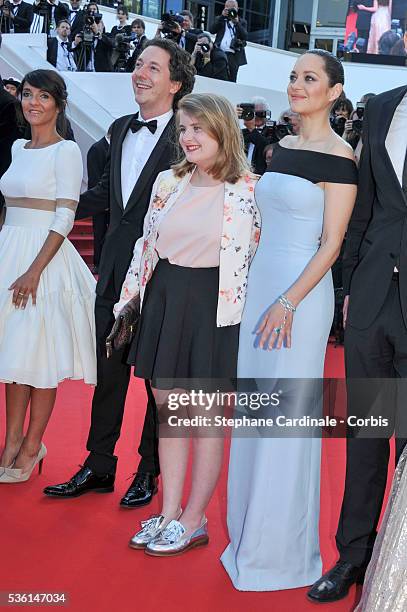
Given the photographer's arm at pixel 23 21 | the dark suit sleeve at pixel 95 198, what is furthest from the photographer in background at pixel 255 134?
the photographer's arm at pixel 23 21

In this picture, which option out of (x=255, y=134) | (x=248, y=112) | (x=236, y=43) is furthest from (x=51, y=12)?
(x=255, y=134)

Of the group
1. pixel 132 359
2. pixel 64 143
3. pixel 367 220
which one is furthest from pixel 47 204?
pixel 367 220

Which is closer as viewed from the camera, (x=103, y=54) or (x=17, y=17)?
(x=103, y=54)

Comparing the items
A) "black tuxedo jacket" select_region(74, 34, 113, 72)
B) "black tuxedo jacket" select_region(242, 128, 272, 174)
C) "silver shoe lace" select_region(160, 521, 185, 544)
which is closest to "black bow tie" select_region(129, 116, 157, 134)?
"silver shoe lace" select_region(160, 521, 185, 544)

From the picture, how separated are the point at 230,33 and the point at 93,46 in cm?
226

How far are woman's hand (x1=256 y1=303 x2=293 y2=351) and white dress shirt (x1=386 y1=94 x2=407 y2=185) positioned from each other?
53cm

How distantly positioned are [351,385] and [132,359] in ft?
2.56

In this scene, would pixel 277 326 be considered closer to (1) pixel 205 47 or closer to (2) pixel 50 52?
(2) pixel 50 52

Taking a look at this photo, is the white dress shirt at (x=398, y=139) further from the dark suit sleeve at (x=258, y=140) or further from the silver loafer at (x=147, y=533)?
the dark suit sleeve at (x=258, y=140)

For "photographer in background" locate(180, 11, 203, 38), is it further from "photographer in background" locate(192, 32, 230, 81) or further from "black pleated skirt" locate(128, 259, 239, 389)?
"black pleated skirt" locate(128, 259, 239, 389)

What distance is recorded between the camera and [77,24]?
13367 millimetres

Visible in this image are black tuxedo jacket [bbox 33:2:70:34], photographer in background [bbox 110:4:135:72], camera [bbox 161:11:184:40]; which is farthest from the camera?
black tuxedo jacket [bbox 33:2:70:34]

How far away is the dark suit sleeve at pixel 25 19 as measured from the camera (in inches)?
544

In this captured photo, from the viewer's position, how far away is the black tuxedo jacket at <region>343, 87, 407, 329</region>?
8.33 feet
